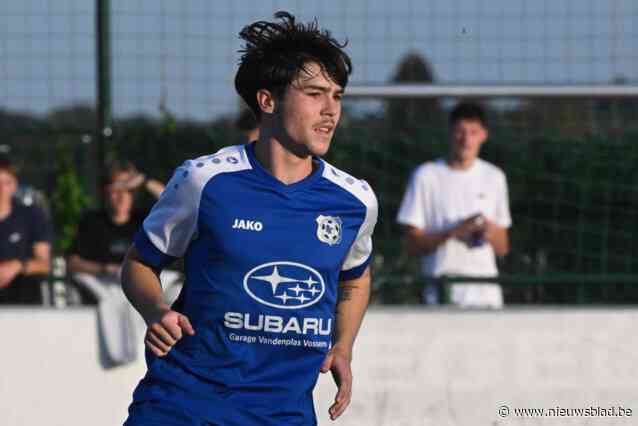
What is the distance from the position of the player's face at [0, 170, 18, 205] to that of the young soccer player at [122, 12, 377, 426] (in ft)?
14.7

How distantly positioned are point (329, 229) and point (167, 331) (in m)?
0.64

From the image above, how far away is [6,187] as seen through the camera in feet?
27.8

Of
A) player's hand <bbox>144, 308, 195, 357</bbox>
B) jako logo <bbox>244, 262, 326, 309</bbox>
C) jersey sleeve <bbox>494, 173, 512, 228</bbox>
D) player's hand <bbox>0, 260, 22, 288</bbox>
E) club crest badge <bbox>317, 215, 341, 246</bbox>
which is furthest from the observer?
player's hand <bbox>0, 260, 22, 288</bbox>

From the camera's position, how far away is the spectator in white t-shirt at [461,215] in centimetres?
766

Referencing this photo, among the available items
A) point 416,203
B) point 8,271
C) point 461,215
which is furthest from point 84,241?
point 461,215

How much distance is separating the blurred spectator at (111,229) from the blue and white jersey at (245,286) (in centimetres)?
374

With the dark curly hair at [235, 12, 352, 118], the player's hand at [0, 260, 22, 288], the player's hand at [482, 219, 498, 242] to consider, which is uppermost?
the dark curly hair at [235, 12, 352, 118]

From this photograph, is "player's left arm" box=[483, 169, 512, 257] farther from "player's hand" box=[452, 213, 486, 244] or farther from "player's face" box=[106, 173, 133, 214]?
"player's face" box=[106, 173, 133, 214]

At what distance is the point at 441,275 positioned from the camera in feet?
25.0

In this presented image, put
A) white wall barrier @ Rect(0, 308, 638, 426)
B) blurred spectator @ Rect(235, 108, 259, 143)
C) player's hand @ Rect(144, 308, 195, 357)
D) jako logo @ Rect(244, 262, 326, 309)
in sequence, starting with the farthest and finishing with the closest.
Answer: blurred spectator @ Rect(235, 108, 259, 143) < white wall barrier @ Rect(0, 308, 638, 426) < jako logo @ Rect(244, 262, 326, 309) < player's hand @ Rect(144, 308, 195, 357)

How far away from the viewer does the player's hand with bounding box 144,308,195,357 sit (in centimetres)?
382

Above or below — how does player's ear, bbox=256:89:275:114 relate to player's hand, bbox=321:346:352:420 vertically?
above

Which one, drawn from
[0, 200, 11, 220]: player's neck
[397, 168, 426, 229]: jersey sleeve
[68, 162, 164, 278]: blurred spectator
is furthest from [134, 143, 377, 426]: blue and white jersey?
[0, 200, 11, 220]: player's neck

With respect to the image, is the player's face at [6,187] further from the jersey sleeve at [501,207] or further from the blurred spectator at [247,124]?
the jersey sleeve at [501,207]
